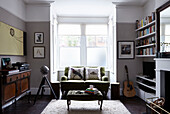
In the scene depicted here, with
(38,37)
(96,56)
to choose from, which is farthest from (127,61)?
(38,37)

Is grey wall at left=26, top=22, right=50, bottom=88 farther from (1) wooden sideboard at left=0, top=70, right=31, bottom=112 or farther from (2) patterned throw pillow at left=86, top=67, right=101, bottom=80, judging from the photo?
Result: (2) patterned throw pillow at left=86, top=67, right=101, bottom=80

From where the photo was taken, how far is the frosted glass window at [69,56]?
680 cm

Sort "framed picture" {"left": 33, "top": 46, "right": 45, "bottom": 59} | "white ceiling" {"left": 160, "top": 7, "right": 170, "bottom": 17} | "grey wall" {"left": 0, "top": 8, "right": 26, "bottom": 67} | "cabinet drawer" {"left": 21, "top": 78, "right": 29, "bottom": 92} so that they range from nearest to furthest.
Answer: "white ceiling" {"left": 160, "top": 7, "right": 170, "bottom": 17}
"grey wall" {"left": 0, "top": 8, "right": 26, "bottom": 67}
"cabinet drawer" {"left": 21, "top": 78, "right": 29, "bottom": 92}
"framed picture" {"left": 33, "top": 46, "right": 45, "bottom": 59}

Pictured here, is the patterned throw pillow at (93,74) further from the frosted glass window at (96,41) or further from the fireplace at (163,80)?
the fireplace at (163,80)

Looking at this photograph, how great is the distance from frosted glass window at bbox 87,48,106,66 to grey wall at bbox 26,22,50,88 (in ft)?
6.46

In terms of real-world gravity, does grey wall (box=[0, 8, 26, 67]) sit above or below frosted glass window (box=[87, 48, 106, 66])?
above

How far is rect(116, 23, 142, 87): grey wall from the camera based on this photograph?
17.9ft

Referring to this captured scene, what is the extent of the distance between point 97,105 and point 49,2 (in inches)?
135

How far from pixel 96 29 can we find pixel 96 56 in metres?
1.10

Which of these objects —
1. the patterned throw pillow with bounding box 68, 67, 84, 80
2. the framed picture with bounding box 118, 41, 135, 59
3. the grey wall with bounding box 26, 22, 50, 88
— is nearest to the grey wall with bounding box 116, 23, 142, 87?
the framed picture with bounding box 118, 41, 135, 59

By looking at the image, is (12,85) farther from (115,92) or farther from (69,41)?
(69,41)

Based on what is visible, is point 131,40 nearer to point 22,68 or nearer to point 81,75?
point 81,75

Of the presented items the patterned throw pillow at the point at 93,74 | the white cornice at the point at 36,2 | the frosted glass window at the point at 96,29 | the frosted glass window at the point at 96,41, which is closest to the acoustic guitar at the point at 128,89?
the patterned throw pillow at the point at 93,74

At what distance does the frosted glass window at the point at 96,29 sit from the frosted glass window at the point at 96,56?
651mm
